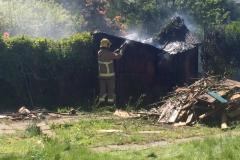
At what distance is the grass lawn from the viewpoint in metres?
7.81

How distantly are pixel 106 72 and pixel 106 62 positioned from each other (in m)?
0.30

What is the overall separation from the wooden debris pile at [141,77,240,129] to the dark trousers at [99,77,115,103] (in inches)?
67.3

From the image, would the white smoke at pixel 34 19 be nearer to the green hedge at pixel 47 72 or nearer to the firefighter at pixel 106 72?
the green hedge at pixel 47 72

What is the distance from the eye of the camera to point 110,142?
9297 mm

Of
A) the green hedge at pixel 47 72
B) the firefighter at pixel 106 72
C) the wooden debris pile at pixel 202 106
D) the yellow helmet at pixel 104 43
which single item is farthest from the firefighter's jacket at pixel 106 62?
the wooden debris pile at pixel 202 106

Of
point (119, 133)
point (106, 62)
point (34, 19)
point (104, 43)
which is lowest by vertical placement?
point (119, 133)

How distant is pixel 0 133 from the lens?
33.9 feet

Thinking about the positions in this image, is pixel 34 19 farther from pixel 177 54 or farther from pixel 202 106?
pixel 202 106

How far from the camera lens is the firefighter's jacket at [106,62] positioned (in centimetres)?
1391

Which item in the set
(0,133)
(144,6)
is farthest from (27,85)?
(144,6)

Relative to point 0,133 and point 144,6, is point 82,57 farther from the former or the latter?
point 144,6


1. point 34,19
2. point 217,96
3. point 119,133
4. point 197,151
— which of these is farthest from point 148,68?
point 34,19

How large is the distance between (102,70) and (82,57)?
0.81m

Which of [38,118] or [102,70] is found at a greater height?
[102,70]
